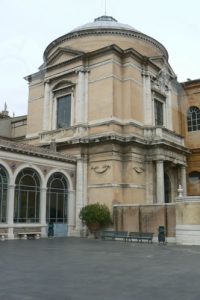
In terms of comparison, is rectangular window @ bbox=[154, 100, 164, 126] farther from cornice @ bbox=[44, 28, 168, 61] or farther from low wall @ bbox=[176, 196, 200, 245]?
low wall @ bbox=[176, 196, 200, 245]

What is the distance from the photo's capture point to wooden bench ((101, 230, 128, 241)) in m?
23.4

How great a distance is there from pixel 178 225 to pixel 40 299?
1582 cm

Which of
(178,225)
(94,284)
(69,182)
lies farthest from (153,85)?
(94,284)

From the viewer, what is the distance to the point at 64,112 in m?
31.5

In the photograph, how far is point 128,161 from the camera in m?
27.5

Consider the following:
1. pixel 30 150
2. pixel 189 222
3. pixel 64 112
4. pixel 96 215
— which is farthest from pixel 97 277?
pixel 64 112

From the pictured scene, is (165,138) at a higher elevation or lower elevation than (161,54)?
lower

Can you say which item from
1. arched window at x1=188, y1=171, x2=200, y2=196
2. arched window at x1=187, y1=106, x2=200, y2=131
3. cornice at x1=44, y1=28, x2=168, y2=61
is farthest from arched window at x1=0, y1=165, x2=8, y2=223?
arched window at x1=187, y1=106, x2=200, y2=131

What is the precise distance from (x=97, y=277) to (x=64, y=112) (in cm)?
2278

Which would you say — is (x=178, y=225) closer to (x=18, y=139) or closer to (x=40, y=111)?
(x=40, y=111)

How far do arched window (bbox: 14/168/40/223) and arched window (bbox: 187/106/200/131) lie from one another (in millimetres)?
16556

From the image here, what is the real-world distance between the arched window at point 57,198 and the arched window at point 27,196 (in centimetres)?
112

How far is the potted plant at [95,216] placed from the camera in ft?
83.9

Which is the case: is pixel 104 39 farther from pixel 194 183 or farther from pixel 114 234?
pixel 114 234
